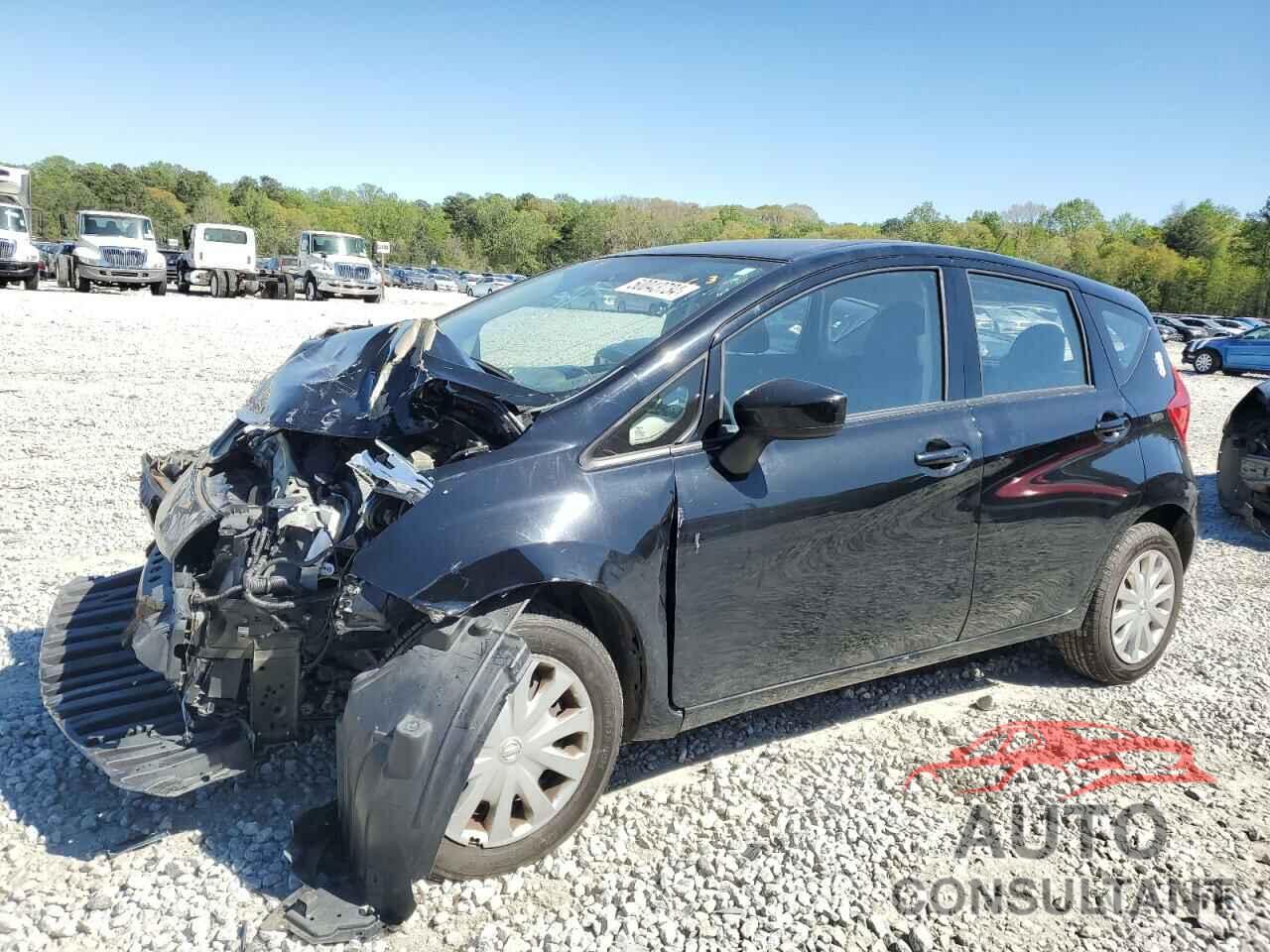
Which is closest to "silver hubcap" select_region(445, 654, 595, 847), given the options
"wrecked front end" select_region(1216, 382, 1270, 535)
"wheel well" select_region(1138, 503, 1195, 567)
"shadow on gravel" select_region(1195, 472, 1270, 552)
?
"wheel well" select_region(1138, 503, 1195, 567)

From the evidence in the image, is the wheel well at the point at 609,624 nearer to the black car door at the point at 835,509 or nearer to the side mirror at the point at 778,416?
the black car door at the point at 835,509

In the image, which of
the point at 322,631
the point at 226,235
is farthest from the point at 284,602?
the point at 226,235

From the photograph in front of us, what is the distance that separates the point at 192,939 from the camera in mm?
2439

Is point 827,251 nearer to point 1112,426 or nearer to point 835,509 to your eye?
point 835,509

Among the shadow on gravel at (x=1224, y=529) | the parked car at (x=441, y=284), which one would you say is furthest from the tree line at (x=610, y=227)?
the shadow on gravel at (x=1224, y=529)

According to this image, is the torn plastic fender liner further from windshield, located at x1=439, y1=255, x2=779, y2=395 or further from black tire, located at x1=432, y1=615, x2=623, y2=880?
windshield, located at x1=439, y1=255, x2=779, y2=395

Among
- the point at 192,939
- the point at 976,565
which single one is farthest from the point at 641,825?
the point at 976,565

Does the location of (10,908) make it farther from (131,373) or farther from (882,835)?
(131,373)

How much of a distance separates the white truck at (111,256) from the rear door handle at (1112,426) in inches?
Answer: 1097

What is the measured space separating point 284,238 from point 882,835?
92.8 metres

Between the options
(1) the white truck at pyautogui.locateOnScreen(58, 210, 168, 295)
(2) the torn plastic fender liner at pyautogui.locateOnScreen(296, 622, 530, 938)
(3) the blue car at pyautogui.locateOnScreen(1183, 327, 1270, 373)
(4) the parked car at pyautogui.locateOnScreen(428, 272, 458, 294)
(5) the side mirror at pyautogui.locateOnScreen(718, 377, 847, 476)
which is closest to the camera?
(2) the torn plastic fender liner at pyautogui.locateOnScreen(296, 622, 530, 938)

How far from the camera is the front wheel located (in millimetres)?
24281

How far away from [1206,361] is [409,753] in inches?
1065

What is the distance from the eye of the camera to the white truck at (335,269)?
31000 millimetres
